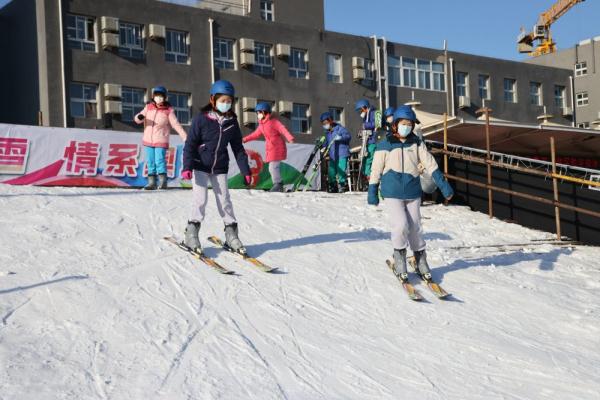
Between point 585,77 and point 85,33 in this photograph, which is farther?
point 585,77

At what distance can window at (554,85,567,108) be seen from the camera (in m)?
48.5

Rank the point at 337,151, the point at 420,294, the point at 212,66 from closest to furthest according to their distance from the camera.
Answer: the point at 420,294
the point at 337,151
the point at 212,66

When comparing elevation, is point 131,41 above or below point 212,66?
above

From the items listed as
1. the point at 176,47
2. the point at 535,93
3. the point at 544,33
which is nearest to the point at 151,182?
the point at 176,47

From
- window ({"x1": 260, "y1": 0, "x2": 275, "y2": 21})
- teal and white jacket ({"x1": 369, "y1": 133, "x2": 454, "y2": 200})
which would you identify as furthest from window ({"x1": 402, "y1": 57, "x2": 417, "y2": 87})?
teal and white jacket ({"x1": 369, "y1": 133, "x2": 454, "y2": 200})

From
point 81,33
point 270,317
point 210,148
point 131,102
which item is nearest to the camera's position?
point 270,317

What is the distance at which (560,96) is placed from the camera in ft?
160

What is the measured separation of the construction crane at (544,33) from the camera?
6788 centimetres

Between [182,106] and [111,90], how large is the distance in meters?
3.79

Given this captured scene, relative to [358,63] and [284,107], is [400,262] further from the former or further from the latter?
[358,63]

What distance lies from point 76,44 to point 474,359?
26636 millimetres

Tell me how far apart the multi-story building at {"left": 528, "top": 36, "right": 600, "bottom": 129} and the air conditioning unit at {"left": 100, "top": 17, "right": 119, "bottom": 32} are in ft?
107

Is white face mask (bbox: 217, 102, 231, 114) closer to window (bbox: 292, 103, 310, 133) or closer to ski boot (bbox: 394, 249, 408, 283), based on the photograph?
ski boot (bbox: 394, 249, 408, 283)

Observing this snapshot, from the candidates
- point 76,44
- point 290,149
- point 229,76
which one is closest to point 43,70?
point 76,44
